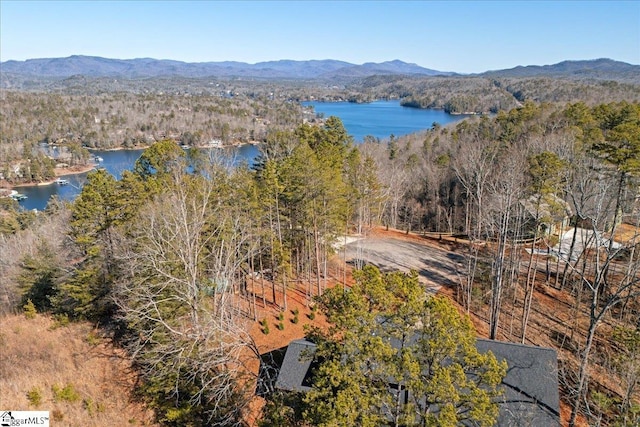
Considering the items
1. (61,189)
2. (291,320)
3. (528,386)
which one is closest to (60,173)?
(61,189)

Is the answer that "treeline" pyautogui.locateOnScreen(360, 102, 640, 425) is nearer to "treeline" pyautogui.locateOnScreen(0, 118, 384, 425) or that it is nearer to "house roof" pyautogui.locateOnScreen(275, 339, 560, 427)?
"house roof" pyautogui.locateOnScreen(275, 339, 560, 427)

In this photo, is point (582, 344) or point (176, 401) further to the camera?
point (582, 344)

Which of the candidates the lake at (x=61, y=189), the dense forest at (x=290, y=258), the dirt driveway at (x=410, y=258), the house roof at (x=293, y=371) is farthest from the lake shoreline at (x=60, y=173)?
the house roof at (x=293, y=371)

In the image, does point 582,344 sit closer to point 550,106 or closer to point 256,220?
point 256,220

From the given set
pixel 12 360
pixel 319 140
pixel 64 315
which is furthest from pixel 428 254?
pixel 12 360

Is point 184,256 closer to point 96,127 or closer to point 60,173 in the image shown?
point 60,173
